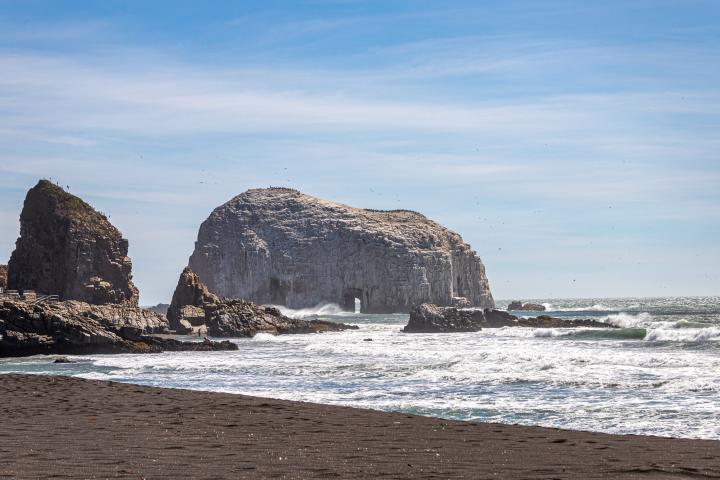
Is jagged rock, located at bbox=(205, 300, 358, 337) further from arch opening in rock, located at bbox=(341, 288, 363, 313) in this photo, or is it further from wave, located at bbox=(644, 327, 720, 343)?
arch opening in rock, located at bbox=(341, 288, 363, 313)

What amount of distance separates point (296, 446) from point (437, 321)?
54.9 meters

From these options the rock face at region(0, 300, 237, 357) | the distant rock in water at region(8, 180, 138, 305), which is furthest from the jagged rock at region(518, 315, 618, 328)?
the distant rock in water at region(8, 180, 138, 305)

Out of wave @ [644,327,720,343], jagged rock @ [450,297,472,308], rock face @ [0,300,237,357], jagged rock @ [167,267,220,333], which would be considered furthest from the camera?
jagged rock @ [450,297,472,308]

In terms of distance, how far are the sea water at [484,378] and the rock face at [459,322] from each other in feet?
72.1

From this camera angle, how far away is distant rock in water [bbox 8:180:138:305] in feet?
244

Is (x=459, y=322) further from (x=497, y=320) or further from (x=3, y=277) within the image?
(x=3, y=277)

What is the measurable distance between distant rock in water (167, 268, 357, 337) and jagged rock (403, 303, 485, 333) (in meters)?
7.19

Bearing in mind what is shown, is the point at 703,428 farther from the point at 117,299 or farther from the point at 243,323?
the point at 117,299

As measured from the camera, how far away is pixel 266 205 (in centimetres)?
14588

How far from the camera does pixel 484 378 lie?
1031 inches

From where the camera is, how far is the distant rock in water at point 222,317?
63.0 m

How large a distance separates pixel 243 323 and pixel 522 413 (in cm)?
4680

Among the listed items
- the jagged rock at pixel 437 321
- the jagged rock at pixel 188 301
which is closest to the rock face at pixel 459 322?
the jagged rock at pixel 437 321

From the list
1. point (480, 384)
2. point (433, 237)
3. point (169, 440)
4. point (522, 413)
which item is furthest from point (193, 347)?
point (433, 237)
